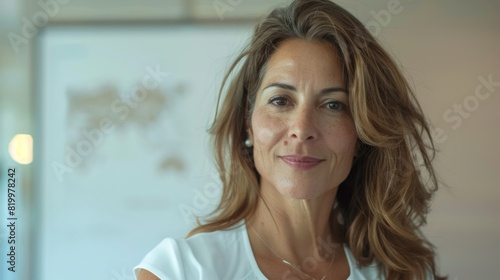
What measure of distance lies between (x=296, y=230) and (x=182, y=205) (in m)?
0.76

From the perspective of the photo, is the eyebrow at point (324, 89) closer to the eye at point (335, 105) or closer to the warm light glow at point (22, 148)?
the eye at point (335, 105)

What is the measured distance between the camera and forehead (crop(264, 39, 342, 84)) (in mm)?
1310

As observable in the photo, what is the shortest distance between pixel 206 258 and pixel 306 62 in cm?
52

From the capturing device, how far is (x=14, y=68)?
6.65 ft

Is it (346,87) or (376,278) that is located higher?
(346,87)

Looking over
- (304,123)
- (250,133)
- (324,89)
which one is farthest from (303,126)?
(250,133)

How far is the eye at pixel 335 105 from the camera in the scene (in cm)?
132

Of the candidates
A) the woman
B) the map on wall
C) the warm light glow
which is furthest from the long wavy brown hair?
the warm light glow

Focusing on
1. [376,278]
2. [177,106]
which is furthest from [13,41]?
[376,278]

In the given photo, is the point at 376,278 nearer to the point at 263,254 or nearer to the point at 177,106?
the point at 263,254

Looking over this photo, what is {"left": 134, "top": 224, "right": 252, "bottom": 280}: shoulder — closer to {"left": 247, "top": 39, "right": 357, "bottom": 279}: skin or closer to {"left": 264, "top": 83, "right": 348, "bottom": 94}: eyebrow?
{"left": 247, "top": 39, "right": 357, "bottom": 279}: skin

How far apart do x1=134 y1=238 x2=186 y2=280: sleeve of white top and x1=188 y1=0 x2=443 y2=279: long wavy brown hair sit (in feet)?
0.42

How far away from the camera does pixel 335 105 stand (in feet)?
4.34

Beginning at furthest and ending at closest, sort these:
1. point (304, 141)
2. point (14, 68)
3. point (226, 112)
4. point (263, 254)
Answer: point (14, 68) → point (226, 112) → point (263, 254) → point (304, 141)
